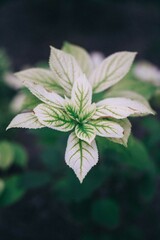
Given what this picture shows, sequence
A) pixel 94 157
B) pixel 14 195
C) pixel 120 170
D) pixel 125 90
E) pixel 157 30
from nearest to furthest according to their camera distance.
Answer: pixel 94 157 → pixel 125 90 → pixel 14 195 → pixel 120 170 → pixel 157 30

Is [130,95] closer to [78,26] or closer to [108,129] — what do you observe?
[108,129]

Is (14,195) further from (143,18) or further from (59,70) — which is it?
(143,18)

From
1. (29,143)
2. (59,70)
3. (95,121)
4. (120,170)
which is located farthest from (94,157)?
(29,143)

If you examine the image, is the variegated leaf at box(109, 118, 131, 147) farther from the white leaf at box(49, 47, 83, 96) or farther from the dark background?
the dark background

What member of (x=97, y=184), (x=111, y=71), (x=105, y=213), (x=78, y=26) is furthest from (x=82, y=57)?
(x=78, y=26)

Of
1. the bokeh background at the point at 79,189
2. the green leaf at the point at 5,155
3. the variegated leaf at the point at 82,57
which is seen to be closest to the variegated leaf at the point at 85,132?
the bokeh background at the point at 79,189

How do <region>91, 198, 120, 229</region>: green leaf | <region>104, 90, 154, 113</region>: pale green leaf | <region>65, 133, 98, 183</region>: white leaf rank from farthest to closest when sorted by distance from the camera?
<region>91, 198, 120, 229</region>: green leaf < <region>104, 90, 154, 113</region>: pale green leaf < <region>65, 133, 98, 183</region>: white leaf

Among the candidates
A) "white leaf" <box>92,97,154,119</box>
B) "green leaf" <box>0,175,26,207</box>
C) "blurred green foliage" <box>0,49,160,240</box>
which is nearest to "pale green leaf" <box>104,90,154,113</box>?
"white leaf" <box>92,97,154,119</box>
